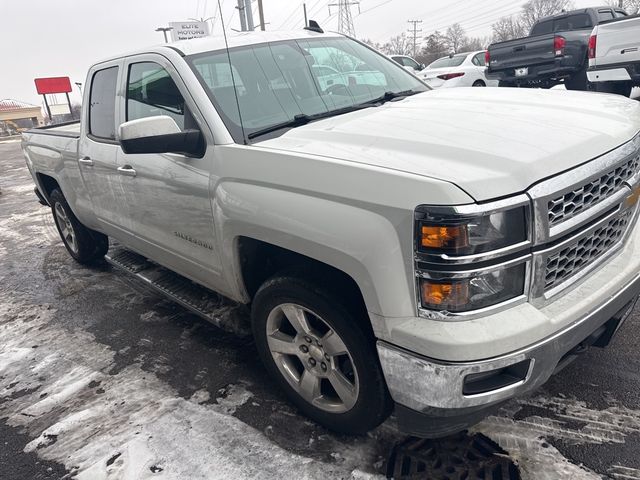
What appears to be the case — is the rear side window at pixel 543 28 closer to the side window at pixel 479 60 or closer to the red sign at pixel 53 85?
the side window at pixel 479 60

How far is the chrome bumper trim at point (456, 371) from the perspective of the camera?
1.77 metres

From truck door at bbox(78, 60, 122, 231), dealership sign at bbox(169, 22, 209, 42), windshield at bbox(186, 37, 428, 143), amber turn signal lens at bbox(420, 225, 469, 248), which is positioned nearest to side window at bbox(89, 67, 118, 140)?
truck door at bbox(78, 60, 122, 231)

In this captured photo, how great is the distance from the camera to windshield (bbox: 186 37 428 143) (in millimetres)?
2768

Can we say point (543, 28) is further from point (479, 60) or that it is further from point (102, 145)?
point (102, 145)

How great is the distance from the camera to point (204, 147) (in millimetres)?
2646

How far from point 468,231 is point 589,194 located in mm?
645

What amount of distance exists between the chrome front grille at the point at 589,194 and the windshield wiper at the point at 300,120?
1.40 meters

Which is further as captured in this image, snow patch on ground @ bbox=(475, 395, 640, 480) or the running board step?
the running board step

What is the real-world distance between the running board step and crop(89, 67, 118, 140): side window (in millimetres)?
1114

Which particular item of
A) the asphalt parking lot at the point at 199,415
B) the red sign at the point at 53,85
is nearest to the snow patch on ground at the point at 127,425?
the asphalt parking lot at the point at 199,415

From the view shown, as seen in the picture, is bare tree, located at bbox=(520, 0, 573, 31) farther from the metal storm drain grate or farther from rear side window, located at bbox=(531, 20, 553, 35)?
the metal storm drain grate

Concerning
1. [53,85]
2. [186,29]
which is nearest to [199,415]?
[186,29]

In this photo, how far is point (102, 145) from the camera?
3.80 meters

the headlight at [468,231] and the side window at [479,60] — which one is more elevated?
the headlight at [468,231]
